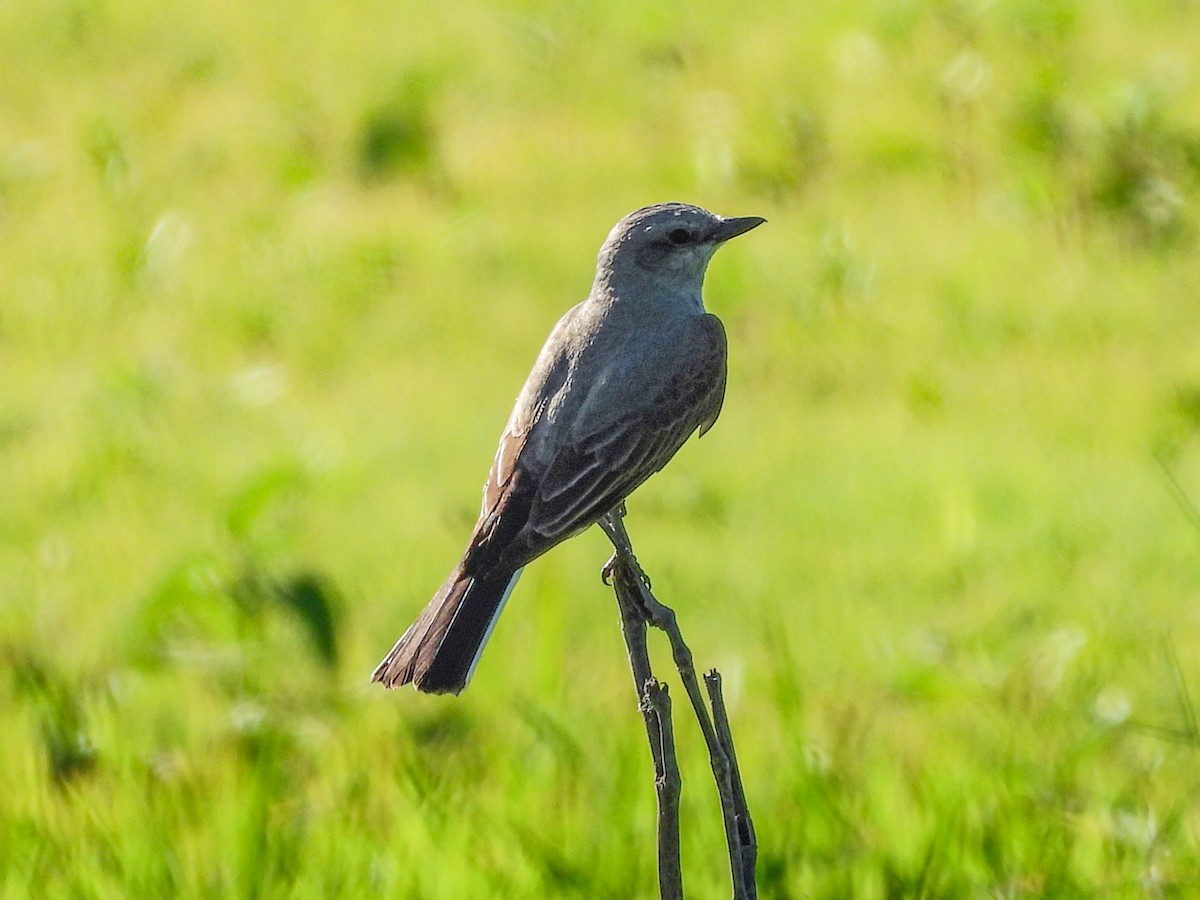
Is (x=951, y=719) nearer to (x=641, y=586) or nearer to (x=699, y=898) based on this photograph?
(x=699, y=898)

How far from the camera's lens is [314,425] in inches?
269

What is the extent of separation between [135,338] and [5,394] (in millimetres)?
568

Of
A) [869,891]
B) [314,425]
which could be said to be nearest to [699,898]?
[869,891]

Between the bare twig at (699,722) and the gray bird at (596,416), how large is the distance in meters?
0.22

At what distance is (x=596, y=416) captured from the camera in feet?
9.54

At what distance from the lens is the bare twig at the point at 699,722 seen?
233 cm

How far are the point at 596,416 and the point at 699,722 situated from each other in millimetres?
674

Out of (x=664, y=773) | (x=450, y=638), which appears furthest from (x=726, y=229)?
(x=664, y=773)

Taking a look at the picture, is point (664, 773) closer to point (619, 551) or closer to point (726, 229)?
point (619, 551)

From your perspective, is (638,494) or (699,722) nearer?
(699,722)

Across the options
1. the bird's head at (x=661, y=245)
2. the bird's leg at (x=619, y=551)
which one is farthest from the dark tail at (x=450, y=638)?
the bird's head at (x=661, y=245)

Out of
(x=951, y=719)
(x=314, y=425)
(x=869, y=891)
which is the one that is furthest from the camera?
A: (x=314, y=425)

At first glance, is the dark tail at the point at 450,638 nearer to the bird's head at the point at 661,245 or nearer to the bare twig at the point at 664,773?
the bare twig at the point at 664,773

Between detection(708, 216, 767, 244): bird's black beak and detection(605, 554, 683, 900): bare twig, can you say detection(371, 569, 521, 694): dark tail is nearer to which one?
detection(605, 554, 683, 900): bare twig
